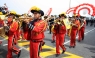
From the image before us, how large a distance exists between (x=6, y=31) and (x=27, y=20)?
5.64 ft

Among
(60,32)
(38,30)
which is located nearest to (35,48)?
(38,30)

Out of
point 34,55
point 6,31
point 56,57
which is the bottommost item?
point 56,57

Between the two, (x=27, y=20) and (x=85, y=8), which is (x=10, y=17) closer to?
(x=27, y=20)

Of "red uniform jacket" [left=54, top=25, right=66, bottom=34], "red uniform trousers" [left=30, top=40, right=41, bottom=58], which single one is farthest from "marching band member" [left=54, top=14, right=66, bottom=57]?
"red uniform trousers" [left=30, top=40, right=41, bottom=58]

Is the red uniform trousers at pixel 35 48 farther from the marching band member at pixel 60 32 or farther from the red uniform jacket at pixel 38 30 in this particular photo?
the marching band member at pixel 60 32

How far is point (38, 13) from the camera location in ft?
19.4

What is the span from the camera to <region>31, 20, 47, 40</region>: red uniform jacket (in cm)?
586

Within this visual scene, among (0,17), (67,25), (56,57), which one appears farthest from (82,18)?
(0,17)

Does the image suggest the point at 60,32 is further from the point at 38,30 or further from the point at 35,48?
the point at 38,30

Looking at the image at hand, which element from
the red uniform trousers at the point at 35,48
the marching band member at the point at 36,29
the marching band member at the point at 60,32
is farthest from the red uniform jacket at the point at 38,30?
the marching band member at the point at 60,32

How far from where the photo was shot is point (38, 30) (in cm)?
586

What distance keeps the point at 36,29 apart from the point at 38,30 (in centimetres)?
7

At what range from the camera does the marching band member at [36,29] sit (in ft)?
19.3

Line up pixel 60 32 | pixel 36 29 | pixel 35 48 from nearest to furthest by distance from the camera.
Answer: pixel 36 29, pixel 35 48, pixel 60 32
